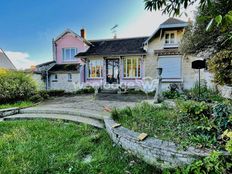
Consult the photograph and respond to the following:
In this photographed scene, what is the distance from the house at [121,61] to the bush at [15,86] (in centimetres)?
641

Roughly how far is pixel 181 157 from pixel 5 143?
13.7 ft

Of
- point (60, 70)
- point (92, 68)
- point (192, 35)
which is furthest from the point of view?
point (60, 70)

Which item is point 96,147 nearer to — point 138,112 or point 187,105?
point 138,112

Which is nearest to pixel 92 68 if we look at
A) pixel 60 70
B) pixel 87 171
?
pixel 60 70

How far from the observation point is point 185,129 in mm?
4418

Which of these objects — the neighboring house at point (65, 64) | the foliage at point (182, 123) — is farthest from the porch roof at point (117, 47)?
the foliage at point (182, 123)

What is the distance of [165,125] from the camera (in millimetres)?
4969

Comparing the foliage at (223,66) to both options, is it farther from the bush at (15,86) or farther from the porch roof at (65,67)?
the porch roof at (65,67)

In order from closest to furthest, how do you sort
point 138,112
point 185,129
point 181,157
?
point 181,157, point 185,129, point 138,112

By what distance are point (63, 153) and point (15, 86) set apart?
27.0 feet

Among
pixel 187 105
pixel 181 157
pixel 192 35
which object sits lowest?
pixel 181 157

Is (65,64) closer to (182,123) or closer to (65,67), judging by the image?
(65,67)

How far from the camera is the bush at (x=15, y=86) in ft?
35.8

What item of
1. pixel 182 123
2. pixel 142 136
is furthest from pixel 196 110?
pixel 142 136
